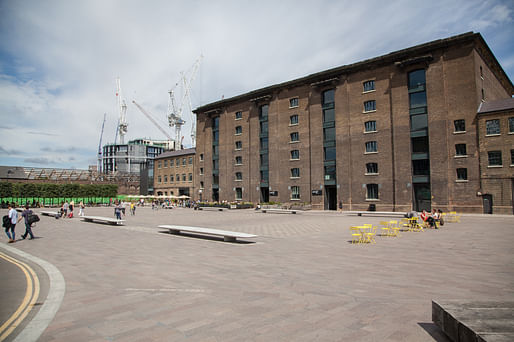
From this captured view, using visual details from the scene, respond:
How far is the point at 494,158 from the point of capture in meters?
32.1

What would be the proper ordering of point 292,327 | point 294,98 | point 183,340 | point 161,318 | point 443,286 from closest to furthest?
point 183,340
point 292,327
point 161,318
point 443,286
point 294,98

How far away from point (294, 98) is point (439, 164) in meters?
22.2

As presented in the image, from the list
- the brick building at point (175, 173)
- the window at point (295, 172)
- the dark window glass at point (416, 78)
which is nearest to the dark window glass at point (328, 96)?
the dark window glass at point (416, 78)

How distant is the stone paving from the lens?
4988 millimetres

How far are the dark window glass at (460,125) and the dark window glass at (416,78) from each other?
5745mm

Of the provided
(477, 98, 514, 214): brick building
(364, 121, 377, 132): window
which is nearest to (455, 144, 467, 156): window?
(477, 98, 514, 214): brick building

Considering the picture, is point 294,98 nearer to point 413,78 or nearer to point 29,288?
point 413,78

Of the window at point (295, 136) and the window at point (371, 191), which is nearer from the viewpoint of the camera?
the window at point (371, 191)

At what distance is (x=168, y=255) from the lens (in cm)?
1152

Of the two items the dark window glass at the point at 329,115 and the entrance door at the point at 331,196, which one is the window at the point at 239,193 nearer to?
the entrance door at the point at 331,196

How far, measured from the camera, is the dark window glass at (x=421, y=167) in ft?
120

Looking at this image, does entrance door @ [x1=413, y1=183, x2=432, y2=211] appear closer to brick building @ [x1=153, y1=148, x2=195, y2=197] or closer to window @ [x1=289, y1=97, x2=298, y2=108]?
window @ [x1=289, y1=97, x2=298, y2=108]

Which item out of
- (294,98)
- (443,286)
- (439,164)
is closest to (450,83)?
(439,164)

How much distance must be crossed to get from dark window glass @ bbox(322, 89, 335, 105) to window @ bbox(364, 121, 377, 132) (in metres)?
6.33
